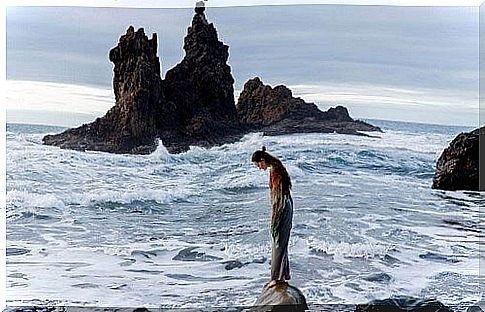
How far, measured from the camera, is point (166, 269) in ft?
17.4

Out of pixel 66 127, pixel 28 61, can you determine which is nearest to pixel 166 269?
pixel 66 127

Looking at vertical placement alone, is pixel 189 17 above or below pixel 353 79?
above

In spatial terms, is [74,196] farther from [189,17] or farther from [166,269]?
[189,17]

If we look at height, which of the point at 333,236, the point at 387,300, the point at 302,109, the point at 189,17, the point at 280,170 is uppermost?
the point at 189,17

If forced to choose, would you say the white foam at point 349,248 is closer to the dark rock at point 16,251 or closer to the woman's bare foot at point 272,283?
the woman's bare foot at point 272,283

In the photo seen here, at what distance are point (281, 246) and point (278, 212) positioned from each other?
21 centimetres

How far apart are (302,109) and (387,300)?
1.31 metres

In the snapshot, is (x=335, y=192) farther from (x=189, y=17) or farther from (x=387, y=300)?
(x=189, y=17)

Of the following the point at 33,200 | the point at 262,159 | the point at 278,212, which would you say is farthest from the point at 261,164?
the point at 33,200

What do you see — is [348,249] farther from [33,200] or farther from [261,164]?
[33,200]

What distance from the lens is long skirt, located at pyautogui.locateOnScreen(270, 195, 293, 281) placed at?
5227 mm

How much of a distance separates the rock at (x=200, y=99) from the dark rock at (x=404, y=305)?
1354 millimetres

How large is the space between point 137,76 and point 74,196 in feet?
2.83

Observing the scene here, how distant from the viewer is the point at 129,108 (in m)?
5.43
